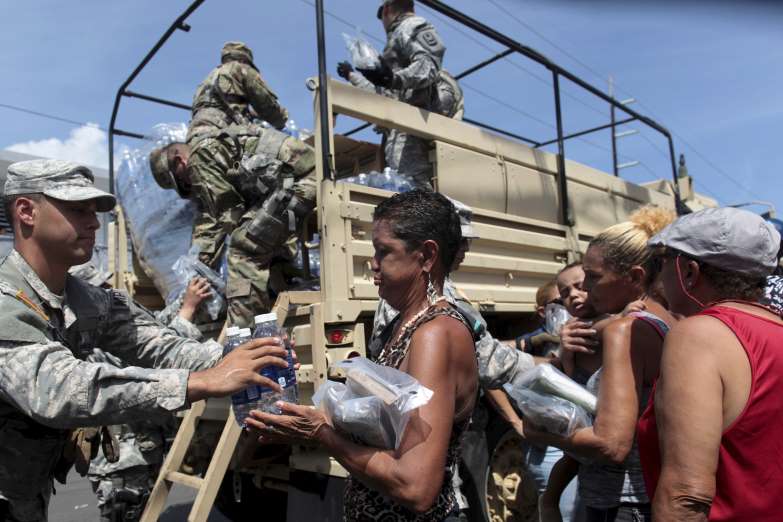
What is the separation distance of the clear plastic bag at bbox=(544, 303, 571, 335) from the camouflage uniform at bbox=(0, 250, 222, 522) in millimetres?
1991

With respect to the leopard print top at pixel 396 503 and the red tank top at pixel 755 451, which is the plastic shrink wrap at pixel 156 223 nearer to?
the leopard print top at pixel 396 503

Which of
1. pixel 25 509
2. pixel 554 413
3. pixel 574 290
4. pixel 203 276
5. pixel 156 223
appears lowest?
pixel 25 509

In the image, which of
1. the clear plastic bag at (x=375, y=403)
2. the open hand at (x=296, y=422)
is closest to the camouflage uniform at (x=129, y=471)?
the open hand at (x=296, y=422)

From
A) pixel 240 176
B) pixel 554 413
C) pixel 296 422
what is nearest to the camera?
pixel 296 422

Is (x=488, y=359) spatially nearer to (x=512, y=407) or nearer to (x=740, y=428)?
(x=512, y=407)

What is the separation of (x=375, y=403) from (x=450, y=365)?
0.22 m

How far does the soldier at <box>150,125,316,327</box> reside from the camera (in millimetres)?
3377

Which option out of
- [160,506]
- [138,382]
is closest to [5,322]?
[138,382]

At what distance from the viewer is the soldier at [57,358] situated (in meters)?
1.62

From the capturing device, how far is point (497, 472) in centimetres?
339

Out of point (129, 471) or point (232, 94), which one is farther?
point (232, 94)

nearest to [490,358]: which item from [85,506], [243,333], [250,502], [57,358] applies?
[243,333]

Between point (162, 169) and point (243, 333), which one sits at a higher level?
point (162, 169)

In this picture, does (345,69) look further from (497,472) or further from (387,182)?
(497,472)
